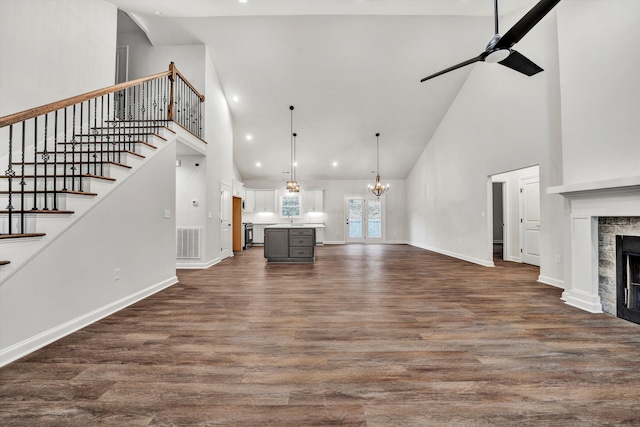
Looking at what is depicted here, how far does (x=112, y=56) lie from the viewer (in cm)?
533

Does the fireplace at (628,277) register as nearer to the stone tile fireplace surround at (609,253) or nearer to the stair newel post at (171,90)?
the stone tile fireplace surround at (609,253)

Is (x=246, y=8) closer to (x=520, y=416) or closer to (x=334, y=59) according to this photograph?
(x=334, y=59)

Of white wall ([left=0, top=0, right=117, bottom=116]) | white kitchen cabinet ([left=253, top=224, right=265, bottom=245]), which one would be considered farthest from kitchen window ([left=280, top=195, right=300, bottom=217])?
white wall ([left=0, top=0, right=117, bottom=116])

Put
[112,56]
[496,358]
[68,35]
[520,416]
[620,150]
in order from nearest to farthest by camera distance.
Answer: [520,416]
[496,358]
[620,150]
[68,35]
[112,56]

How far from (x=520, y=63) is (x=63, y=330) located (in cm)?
528

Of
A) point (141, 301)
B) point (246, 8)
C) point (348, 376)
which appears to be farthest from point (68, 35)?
point (348, 376)

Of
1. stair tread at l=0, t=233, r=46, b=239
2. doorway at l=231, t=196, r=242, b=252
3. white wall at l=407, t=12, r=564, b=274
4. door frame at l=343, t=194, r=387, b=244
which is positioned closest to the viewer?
stair tread at l=0, t=233, r=46, b=239

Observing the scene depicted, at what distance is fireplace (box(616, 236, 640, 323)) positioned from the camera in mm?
3020

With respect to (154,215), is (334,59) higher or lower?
higher

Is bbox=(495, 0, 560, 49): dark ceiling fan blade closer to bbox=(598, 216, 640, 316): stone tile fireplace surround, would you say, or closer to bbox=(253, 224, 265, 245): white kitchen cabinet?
bbox=(598, 216, 640, 316): stone tile fireplace surround

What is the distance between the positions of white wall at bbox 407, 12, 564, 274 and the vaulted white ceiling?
61 cm

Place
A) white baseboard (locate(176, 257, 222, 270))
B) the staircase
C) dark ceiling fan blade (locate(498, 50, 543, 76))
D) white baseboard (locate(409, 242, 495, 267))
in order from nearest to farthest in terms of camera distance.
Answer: the staircase < dark ceiling fan blade (locate(498, 50, 543, 76)) < white baseboard (locate(176, 257, 222, 270)) < white baseboard (locate(409, 242, 495, 267))

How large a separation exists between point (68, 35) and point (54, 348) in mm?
4703

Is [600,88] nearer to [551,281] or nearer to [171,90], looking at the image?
[551,281]
